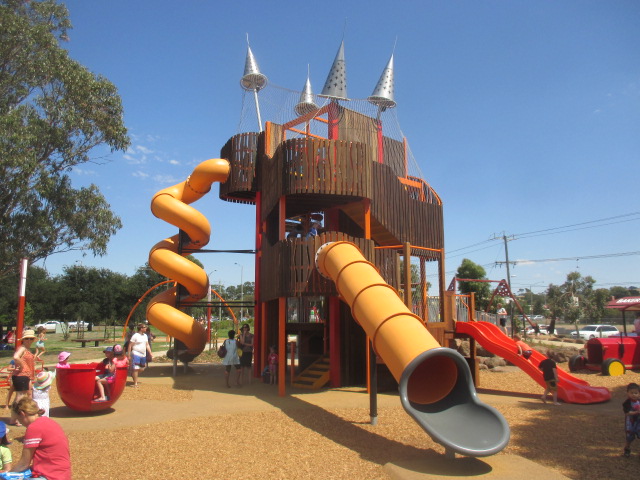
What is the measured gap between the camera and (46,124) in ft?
73.5

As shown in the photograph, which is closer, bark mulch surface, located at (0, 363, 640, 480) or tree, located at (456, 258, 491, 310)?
bark mulch surface, located at (0, 363, 640, 480)

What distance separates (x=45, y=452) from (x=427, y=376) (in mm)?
5566

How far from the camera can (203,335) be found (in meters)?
16.2

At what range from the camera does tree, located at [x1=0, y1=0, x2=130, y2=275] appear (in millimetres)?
21828

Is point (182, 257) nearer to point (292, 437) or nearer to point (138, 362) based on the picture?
point (138, 362)

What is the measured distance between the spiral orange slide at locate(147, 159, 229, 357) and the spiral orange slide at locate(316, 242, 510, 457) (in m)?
8.12

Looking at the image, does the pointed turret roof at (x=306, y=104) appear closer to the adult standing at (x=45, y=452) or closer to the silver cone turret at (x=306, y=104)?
the silver cone turret at (x=306, y=104)

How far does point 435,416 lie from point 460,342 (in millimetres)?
12689

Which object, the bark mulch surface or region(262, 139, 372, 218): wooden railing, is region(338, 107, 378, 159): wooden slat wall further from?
the bark mulch surface

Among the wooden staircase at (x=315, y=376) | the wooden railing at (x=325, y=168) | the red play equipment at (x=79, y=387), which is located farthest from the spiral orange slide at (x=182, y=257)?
the red play equipment at (x=79, y=387)

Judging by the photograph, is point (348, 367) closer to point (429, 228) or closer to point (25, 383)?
point (429, 228)

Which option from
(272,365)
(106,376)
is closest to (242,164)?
(272,365)

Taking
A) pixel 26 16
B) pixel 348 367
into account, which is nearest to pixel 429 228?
pixel 348 367

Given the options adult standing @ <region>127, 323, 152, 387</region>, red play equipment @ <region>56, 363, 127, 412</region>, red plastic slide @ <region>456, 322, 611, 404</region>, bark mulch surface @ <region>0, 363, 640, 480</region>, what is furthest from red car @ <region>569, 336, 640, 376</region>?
red play equipment @ <region>56, 363, 127, 412</region>
